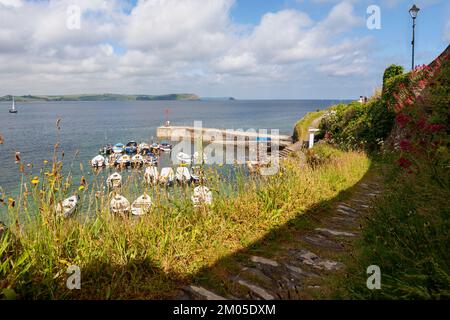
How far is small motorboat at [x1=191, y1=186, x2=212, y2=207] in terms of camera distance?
4.19 m

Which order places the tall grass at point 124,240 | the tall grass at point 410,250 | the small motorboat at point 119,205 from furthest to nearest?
the small motorboat at point 119,205, the tall grass at point 124,240, the tall grass at point 410,250

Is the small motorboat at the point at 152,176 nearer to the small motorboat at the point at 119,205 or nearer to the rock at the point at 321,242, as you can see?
the small motorboat at the point at 119,205

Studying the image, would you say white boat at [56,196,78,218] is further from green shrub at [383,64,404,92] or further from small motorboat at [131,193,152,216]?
green shrub at [383,64,404,92]

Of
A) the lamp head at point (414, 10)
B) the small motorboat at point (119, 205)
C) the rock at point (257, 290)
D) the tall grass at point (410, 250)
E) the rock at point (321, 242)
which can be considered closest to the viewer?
the tall grass at point (410, 250)

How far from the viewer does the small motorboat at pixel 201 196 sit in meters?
4.19

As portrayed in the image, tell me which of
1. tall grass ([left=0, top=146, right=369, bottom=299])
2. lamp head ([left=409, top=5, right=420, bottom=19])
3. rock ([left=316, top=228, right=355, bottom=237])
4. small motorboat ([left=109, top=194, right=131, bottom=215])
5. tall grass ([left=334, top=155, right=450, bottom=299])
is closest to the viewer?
tall grass ([left=334, top=155, right=450, bottom=299])

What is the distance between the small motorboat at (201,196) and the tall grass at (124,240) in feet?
0.29

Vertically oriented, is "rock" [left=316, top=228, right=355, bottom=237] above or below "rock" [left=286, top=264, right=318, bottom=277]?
above

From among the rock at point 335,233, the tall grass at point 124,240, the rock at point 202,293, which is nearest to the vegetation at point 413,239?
the rock at point 335,233

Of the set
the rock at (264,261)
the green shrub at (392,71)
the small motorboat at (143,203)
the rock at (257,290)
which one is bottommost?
the rock at (257,290)

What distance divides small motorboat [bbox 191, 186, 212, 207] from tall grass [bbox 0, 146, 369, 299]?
0.29 feet

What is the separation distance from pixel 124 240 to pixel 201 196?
1.36 m

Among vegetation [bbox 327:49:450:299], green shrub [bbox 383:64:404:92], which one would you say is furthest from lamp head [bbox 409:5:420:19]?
vegetation [bbox 327:49:450:299]
